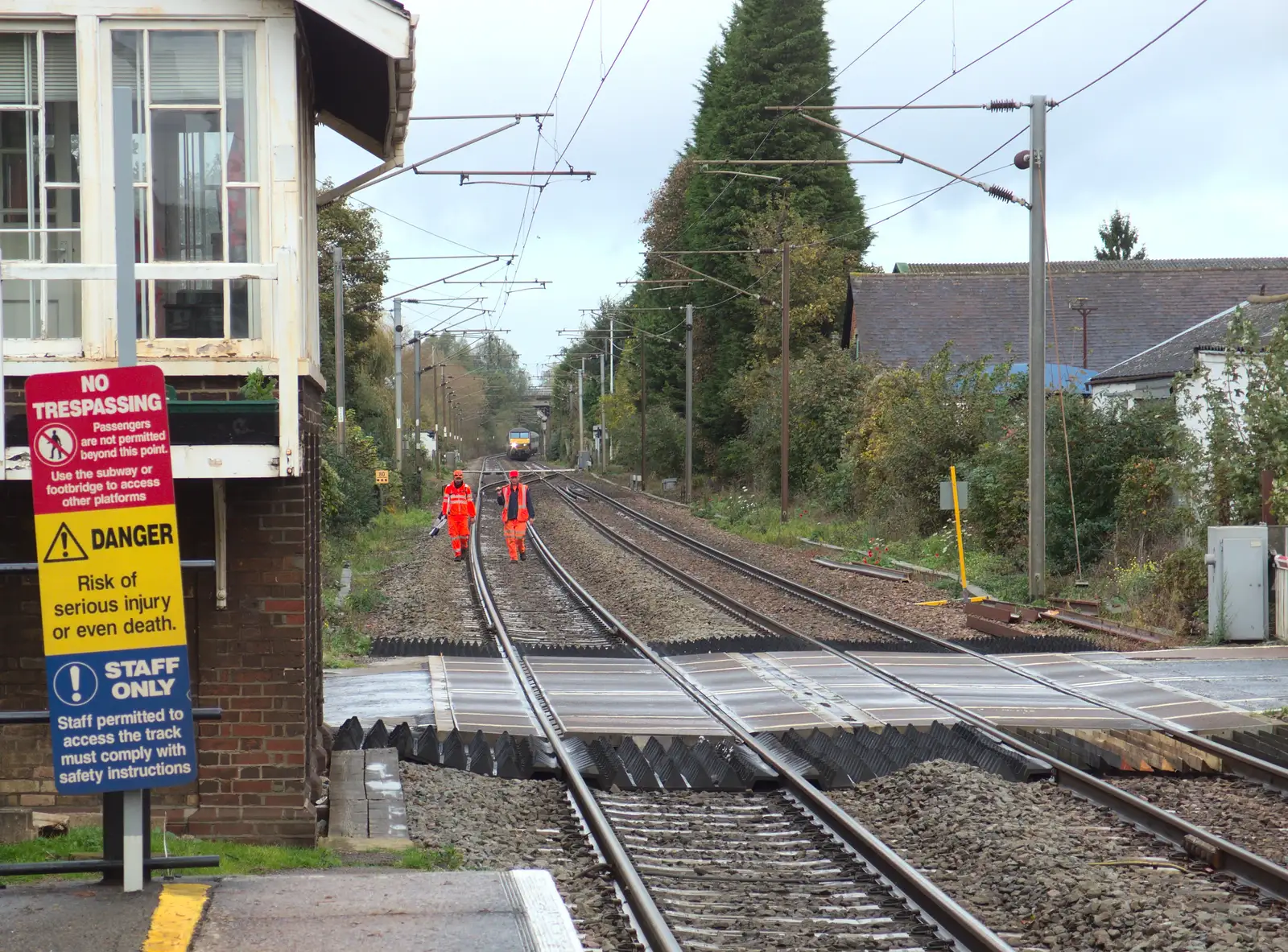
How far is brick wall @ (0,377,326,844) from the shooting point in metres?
7.88

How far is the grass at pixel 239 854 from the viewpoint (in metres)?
7.09

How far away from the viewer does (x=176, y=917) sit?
18.6ft

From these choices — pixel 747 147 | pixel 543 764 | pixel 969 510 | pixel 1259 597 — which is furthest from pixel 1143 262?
pixel 543 764

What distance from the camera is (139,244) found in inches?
302

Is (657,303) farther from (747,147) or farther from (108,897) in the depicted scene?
(108,897)

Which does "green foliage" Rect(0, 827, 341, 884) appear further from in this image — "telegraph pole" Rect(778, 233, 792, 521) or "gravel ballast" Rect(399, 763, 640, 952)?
"telegraph pole" Rect(778, 233, 792, 521)

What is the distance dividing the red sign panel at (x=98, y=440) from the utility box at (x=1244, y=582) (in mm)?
13689

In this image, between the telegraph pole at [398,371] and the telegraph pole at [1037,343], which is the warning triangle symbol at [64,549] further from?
the telegraph pole at [398,371]

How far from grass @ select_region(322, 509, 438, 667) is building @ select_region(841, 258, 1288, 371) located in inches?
622

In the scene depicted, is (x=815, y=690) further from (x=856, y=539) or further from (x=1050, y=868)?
(x=856, y=539)

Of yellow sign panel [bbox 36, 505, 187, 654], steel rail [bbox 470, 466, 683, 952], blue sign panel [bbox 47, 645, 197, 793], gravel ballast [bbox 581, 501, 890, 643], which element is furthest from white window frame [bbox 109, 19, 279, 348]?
gravel ballast [bbox 581, 501, 890, 643]

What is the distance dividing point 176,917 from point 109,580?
134 cm

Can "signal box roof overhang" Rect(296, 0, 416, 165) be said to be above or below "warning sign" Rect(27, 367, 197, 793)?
above

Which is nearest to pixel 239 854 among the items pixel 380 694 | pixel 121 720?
pixel 121 720
